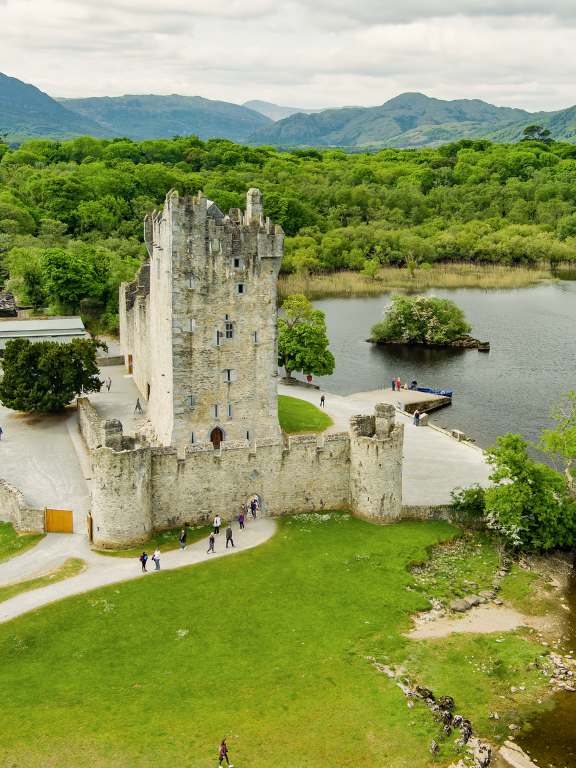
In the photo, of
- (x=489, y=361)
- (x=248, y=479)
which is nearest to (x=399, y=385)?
(x=489, y=361)

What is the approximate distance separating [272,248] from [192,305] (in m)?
5.71

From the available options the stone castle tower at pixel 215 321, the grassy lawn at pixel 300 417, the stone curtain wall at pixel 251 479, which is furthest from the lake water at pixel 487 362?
the stone castle tower at pixel 215 321

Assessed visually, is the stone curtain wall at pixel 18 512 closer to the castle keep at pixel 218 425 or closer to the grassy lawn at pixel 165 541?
the castle keep at pixel 218 425

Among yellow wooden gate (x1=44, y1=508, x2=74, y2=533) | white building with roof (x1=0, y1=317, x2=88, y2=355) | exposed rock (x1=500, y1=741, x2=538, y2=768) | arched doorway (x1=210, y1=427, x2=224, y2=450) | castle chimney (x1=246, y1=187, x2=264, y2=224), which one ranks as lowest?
exposed rock (x1=500, y1=741, x2=538, y2=768)

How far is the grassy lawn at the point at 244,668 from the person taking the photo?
27.1 meters

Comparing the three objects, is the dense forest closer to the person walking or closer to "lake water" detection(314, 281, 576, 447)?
"lake water" detection(314, 281, 576, 447)

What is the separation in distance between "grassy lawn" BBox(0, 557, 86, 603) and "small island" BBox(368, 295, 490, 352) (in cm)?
6460

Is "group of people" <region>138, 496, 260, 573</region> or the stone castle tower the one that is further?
the stone castle tower

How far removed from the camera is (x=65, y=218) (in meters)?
126

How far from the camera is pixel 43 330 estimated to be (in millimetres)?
76625

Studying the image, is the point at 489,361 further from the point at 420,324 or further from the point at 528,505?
the point at 528,505

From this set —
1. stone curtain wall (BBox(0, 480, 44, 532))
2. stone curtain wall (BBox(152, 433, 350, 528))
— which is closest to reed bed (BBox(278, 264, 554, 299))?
stone curtain wall (BBox(152, 433, 350, 528))

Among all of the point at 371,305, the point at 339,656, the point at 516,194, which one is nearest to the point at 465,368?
the point at 371,305

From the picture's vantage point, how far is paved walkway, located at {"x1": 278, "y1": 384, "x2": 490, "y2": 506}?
47.2m
